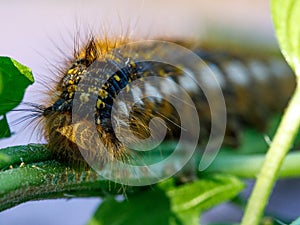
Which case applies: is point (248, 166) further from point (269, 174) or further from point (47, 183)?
point (47, 183)

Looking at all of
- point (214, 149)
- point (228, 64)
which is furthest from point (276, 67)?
point (214, 149)

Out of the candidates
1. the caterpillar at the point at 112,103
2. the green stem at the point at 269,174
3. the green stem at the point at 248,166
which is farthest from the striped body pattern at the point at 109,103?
the green stem at the point at 269,174

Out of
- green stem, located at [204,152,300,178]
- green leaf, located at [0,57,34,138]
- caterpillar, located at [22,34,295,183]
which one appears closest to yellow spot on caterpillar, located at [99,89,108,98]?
caterpillar, located at [22,34,295,183]

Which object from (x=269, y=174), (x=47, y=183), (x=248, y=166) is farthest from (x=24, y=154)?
(x=248, y=166)

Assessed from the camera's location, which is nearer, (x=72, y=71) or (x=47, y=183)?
(x=47, y=183)

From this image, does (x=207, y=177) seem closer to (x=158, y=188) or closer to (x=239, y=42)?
(x=158, y=188)

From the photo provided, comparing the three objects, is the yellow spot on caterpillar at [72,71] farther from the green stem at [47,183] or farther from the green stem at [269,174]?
the green stem at [269,174]
